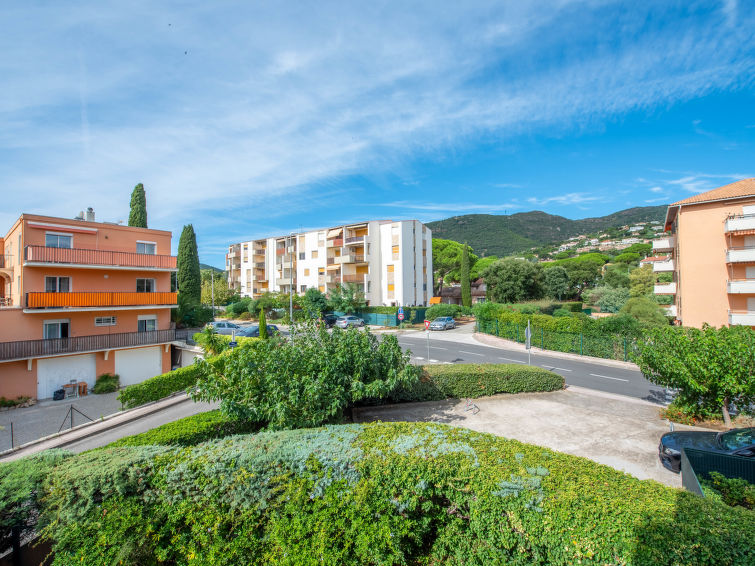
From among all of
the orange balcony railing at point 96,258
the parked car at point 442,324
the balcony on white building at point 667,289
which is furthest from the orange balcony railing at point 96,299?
the balcony on white building at point 667,289

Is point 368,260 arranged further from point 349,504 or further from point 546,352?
point 349,504

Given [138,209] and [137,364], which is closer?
[137,364]

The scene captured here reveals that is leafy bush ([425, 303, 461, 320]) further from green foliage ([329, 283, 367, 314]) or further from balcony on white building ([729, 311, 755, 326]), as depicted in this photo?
balcony on white building ([729, 311, 755, 326])

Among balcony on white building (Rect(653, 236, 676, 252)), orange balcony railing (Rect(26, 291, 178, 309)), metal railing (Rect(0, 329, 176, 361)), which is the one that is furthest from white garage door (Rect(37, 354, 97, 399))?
balcony on white building (Rect(653, 236, 676, 252))

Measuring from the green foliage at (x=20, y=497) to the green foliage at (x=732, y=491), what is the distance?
9.76 m

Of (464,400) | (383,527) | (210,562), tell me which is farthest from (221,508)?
(464,400)

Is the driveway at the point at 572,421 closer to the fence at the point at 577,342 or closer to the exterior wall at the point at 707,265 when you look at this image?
the fence at the point at 577,342

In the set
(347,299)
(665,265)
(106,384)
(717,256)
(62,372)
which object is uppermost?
(717,256)

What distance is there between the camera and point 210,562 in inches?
198

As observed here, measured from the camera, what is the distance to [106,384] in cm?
2102

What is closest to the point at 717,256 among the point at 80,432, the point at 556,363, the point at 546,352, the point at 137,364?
the point at 546,352

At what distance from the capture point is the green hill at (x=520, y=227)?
146125 millimetres

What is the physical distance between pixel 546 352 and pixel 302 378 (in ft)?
67.2

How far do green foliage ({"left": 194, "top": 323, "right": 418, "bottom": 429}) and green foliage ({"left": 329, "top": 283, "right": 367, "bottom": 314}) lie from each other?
101 feet
